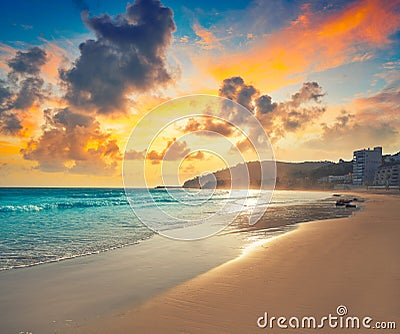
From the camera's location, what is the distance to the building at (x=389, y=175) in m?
112

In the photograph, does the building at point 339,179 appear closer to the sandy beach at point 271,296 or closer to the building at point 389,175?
the building at point 389,175

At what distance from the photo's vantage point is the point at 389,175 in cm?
11819

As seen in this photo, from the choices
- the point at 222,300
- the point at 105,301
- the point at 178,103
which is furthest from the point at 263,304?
the point at 178,103

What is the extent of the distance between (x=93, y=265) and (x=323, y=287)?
590 cm

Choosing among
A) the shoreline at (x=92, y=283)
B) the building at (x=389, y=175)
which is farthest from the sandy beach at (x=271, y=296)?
the building at (x=389, y=175)

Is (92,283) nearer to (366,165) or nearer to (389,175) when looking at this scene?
(389,175)

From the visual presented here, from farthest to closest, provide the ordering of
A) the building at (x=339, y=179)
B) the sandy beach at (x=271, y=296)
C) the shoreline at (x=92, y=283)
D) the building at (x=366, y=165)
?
the building at (x=339, y=179) < the building at (x=366, y=165) < the shoreline at (x=92, y=283) < the sandy beach at (x=271, y=296)

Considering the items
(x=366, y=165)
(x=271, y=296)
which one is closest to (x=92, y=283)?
(x=271, y=296)

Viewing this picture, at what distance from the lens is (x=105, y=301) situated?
5.25 meters

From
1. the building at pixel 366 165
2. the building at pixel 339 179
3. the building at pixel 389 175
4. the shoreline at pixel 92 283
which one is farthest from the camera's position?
the building at pixel 339 179

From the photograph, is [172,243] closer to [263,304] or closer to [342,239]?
[342,239]

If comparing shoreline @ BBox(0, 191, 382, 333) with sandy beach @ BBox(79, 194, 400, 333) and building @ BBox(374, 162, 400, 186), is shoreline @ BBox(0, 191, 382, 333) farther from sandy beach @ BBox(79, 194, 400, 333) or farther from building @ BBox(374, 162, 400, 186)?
building @ BBox(374, 162, 400, 186)

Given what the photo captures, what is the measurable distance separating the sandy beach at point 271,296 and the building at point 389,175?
119 meters

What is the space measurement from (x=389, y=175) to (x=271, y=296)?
136m
